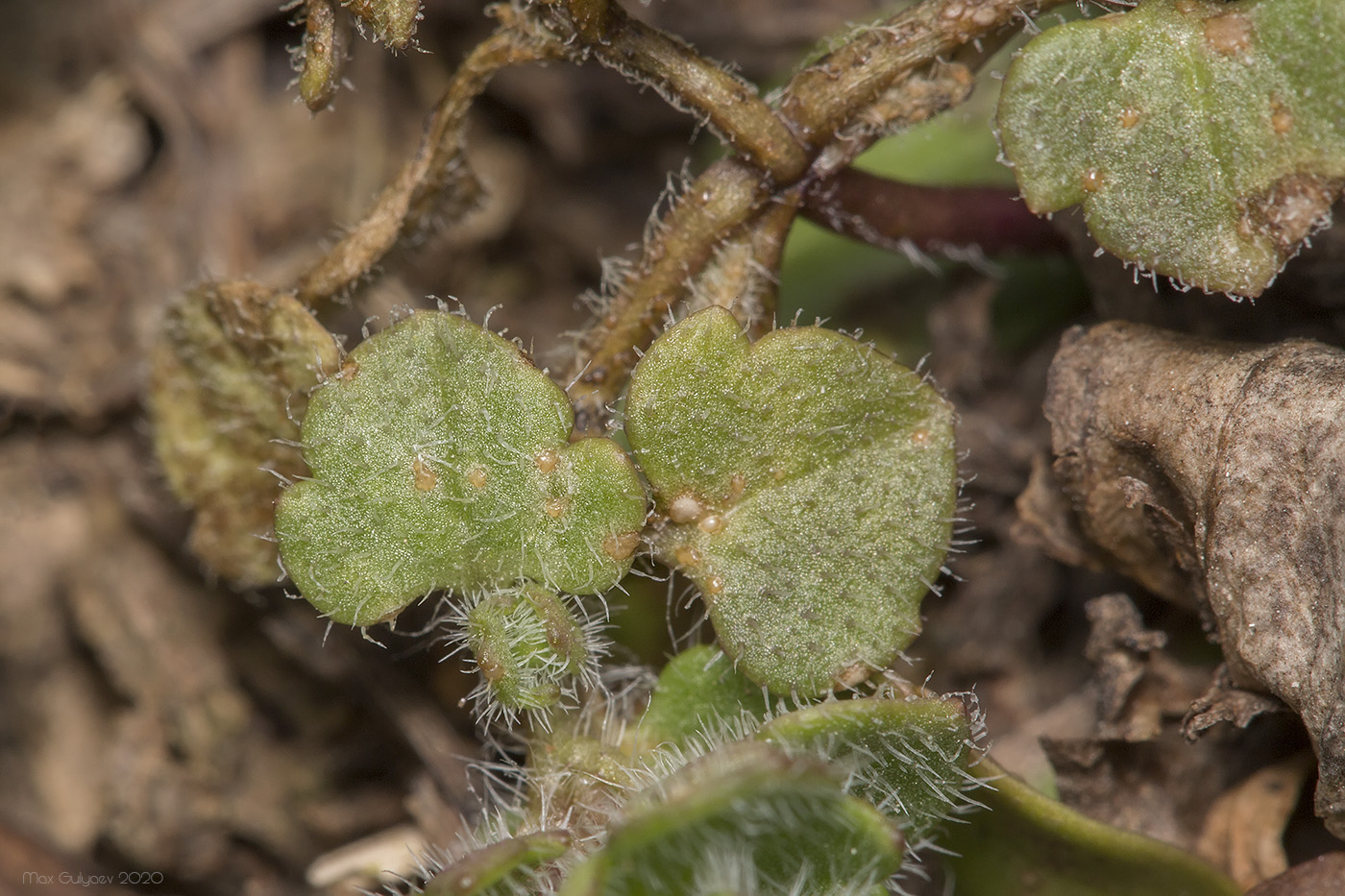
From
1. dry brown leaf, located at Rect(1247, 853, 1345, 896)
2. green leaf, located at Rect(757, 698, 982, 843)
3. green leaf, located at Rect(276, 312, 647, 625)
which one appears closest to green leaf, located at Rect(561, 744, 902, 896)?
green leaf, located at Rect(757, 698, 982, 843)

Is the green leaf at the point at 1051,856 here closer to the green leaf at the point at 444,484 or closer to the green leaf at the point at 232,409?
the green leaf at the point at 444,484

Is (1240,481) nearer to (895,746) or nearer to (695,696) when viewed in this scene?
(895,746)

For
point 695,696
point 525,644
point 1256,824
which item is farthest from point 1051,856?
point 525,644

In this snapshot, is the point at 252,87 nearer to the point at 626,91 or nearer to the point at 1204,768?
the point at 626,91

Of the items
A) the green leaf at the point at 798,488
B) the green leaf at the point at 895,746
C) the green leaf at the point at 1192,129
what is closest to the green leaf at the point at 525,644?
the green leaf at the point at 798,488

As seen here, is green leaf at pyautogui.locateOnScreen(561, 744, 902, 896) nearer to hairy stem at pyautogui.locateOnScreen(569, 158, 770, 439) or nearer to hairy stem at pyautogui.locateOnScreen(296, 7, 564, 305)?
hairy stem at pyautogui.locateOnScreen(569, 158, 770, 439)

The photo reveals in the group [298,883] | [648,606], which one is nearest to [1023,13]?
[648,606]
